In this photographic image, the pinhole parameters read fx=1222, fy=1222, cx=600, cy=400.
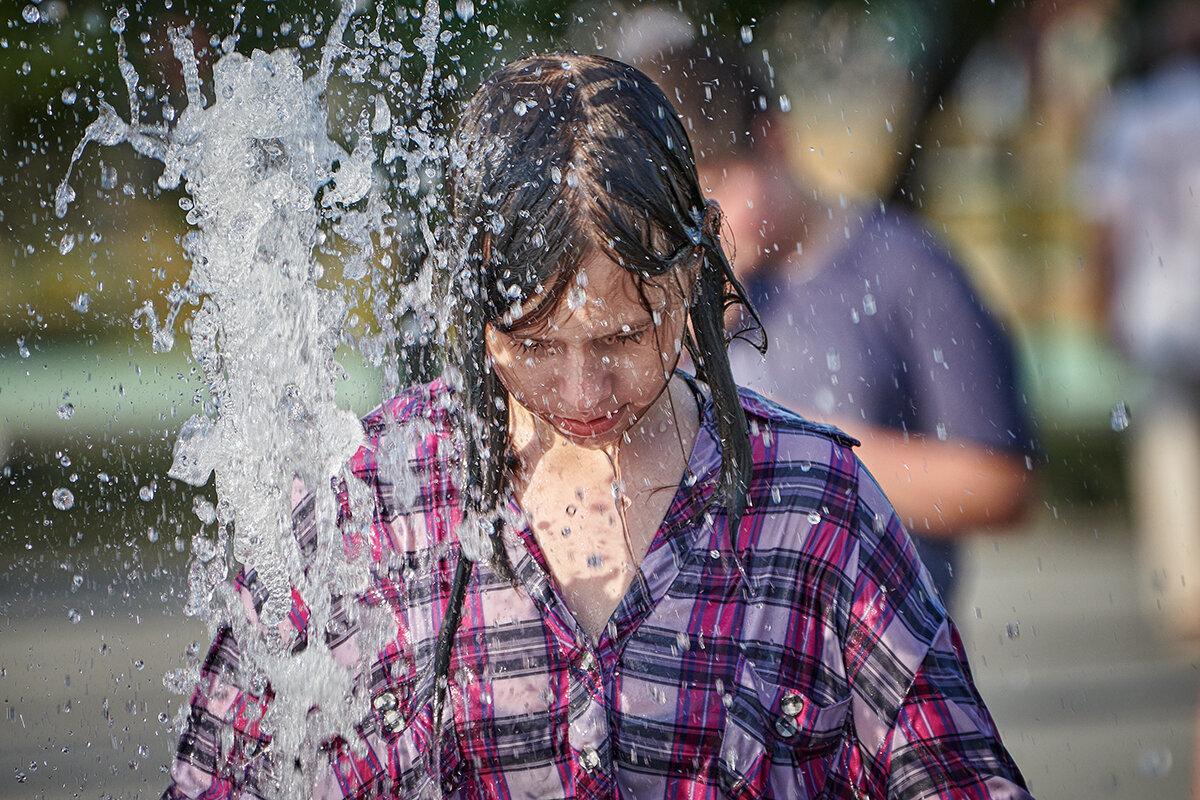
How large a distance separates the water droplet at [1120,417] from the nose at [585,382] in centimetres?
820

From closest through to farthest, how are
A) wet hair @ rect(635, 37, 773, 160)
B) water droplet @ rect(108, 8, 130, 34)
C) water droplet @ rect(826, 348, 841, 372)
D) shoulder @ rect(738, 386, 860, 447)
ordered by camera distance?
shoulder @ rect(738, 386, 860, 447), water droplet @ rect(826, 348, 841, 372), wet hair @ rect(635, 37, 773, 160), water droplet @ rect(108, 8, 130, 34)

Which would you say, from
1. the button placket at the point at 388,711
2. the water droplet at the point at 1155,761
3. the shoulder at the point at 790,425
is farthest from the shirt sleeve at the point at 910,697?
the water droplet at the point at 1155,761

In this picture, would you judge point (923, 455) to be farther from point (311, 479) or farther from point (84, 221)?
point (84, 221)

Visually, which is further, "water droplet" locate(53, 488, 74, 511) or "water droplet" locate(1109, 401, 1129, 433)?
"water droplet" locate(1109, 401, 1129, 433)

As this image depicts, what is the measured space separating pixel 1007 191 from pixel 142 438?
7599mm

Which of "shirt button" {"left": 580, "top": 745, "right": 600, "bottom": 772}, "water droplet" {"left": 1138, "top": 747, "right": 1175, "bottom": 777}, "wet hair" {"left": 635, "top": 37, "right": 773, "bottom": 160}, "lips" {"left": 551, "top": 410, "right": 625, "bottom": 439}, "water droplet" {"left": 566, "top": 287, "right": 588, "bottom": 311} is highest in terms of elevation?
"wet hair" {"left": 635, "top": 37, "right": 773, "bottom": 160}

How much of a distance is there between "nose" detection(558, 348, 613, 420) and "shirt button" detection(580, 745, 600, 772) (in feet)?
1.46

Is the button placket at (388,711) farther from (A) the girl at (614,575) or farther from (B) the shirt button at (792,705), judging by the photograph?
(B) the shirt button at (792,705)

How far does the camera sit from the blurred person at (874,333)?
8.16 ft

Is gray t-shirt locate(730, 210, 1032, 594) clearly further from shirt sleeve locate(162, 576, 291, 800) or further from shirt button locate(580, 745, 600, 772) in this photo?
shirt sleeve locate(162, 576, 291, 800)

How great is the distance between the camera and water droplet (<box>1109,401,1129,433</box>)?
9027 mm

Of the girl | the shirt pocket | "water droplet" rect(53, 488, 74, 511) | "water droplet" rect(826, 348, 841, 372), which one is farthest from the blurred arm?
"water droplet" rect(53, 488, 74, 511)

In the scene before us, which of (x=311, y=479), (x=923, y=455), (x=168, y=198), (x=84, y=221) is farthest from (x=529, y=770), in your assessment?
(x=84, y=221)

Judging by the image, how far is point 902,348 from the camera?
2496 millimetres
